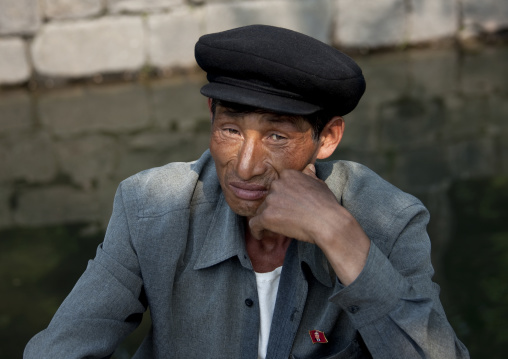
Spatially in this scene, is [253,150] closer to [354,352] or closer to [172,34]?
[354,352]

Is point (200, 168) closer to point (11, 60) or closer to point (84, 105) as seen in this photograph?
point (84, 105)

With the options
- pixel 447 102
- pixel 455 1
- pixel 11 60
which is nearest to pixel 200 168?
pixel 447 102

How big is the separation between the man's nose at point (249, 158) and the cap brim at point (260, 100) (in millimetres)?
109

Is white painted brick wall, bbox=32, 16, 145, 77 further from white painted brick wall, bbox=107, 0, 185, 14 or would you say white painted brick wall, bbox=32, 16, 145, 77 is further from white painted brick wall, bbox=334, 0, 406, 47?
white painted brick wall, bbox=334, 0, 406, 47

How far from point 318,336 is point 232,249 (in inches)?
12.4

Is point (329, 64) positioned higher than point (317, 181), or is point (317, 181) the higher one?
point (329, 64)

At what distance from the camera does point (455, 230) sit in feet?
13.2

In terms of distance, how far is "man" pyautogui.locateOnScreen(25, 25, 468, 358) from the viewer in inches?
69.1

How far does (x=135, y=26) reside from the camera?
6.31 meters

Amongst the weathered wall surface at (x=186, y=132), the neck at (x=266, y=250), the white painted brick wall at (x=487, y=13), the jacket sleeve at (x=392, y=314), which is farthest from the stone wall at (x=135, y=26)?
the jacket sleeve at (x=392, y=314)

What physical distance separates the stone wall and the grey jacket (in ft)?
14.7

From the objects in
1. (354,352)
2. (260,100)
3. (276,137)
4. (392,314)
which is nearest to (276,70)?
(260,100)

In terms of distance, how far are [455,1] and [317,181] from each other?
17.5ft

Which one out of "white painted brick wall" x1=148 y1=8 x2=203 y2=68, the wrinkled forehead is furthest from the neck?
"white painted brick wall" x1=148 y1=8 x2=203 y2=68
